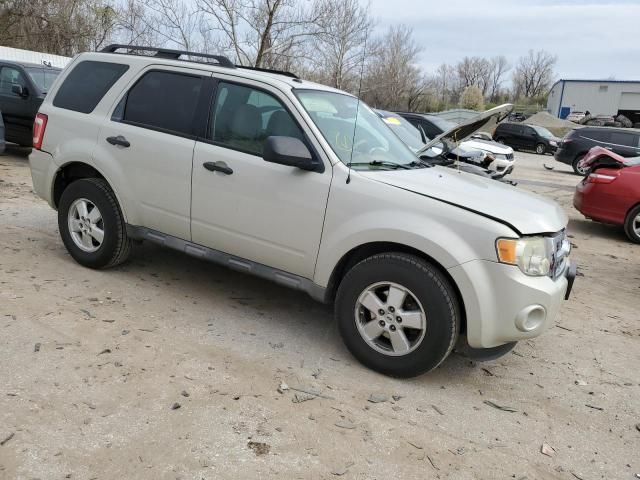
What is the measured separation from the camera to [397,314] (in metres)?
3.61

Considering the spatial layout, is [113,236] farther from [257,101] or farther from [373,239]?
[373,239]

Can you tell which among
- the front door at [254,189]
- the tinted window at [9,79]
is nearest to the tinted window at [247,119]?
the front door at [254,189]

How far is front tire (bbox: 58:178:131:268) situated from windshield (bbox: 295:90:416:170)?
1935 millimetres

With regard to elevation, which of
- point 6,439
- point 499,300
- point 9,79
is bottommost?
point 6,439

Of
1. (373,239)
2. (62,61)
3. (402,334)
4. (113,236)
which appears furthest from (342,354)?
(62,61)

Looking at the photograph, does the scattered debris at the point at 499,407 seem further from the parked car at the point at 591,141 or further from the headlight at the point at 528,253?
the parked car at the point at 591,141

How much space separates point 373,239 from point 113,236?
245cm

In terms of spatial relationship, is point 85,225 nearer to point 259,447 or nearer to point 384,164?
point 384,164

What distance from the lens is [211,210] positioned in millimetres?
4340

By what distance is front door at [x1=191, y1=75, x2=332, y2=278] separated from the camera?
12.9 ft

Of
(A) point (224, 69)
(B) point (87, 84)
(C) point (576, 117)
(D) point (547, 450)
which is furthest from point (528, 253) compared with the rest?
(C) point (576, 117)

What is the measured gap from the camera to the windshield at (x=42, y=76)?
34.7ft

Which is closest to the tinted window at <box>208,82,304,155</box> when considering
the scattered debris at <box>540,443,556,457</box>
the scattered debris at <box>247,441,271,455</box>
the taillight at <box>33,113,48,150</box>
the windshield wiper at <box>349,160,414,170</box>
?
the windshield wiper at <box>349,160,414,170</box>

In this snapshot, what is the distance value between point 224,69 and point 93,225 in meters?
1.81
